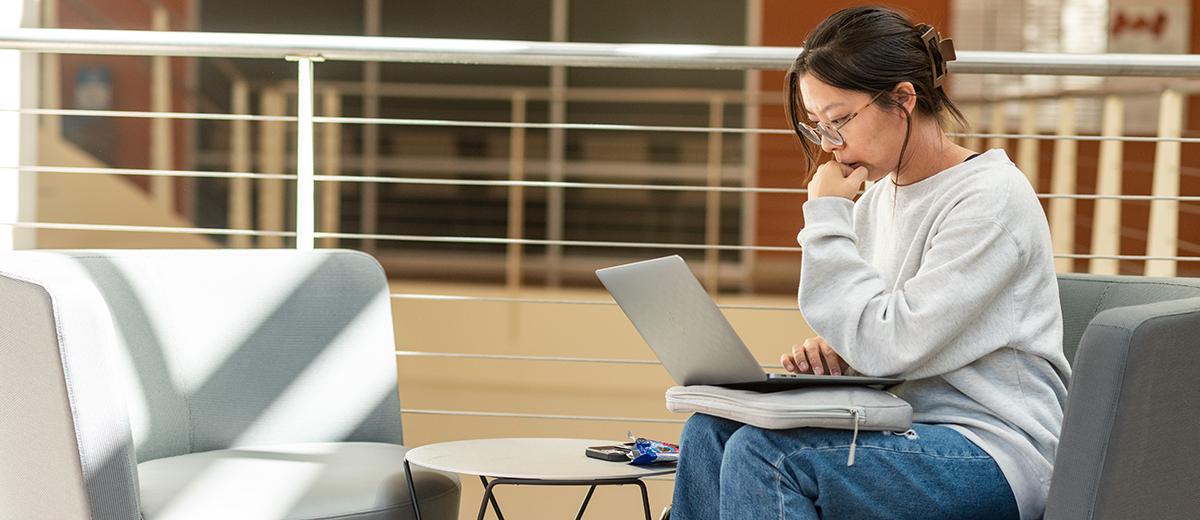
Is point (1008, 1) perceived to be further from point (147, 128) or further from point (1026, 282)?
point (1026, 282)

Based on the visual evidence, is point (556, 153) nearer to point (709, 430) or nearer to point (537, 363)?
point (537, 363)

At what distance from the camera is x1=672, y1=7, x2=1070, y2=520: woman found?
1174 mm

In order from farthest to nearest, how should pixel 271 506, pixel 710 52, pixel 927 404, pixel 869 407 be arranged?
pixel 710 52
pixel 271 506
pixel 927 404
pixel 869 407

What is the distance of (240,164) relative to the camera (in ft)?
17.5

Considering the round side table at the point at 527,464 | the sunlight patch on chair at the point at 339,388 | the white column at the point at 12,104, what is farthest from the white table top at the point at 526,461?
the white column at the point at 12,104

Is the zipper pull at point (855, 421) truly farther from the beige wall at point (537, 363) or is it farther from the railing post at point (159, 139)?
the railing post at point (159, 139)

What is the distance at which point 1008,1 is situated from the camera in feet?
19.5

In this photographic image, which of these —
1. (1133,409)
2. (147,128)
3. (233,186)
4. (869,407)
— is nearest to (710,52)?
(869,407)

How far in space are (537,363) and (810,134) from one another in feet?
13.5

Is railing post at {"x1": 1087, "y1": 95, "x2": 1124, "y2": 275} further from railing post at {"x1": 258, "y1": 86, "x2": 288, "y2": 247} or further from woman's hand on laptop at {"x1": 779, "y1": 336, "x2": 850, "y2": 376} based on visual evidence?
railing post at {"x1": 258, "y1": 86, "x2": 288, "y2": 247}

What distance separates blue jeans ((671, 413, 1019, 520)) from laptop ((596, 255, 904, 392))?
0.19 feet

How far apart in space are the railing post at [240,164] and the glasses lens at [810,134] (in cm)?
414

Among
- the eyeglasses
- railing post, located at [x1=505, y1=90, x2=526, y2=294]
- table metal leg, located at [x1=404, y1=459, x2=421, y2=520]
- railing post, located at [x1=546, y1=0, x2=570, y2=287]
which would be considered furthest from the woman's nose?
railing post, located at [x1=546, y1=0, x2=570, y2=287]

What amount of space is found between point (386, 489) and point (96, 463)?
33cm
